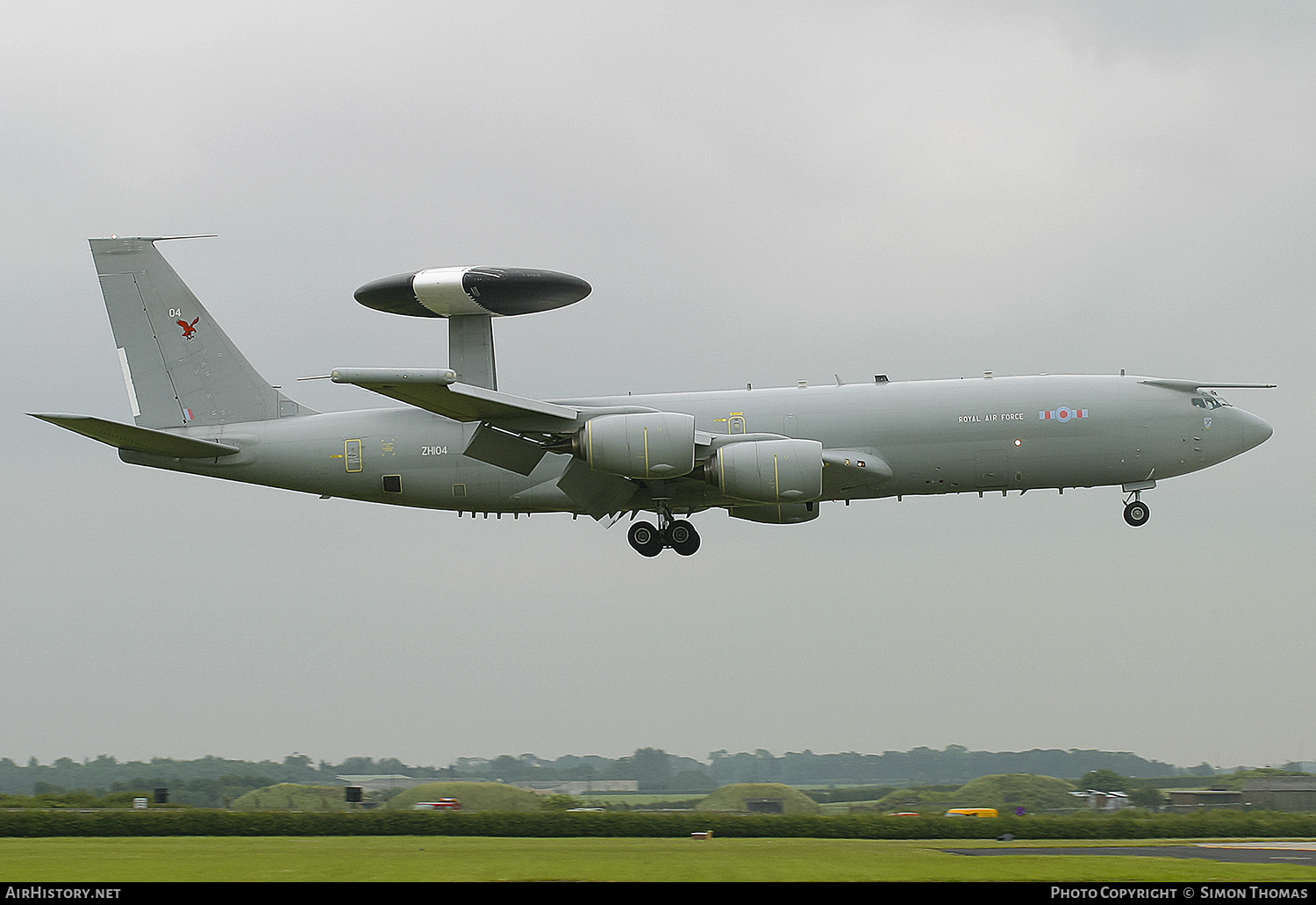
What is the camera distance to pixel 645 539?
4400 centimetres

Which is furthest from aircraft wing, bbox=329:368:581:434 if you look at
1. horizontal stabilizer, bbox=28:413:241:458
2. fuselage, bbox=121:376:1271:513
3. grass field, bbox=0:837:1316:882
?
grass field, bbox=0:837:1316:882

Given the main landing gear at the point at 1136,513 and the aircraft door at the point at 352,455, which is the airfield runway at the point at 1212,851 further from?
the aircraft door at the point at 352,455

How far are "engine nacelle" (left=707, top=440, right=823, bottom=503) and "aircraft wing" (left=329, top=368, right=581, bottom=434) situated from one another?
15.8 ft

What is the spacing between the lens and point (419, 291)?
40156mm

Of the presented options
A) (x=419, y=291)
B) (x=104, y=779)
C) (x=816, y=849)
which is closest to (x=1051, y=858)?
(x=816, y=849)

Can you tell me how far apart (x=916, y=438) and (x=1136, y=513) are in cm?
793

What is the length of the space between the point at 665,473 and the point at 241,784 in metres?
17.5

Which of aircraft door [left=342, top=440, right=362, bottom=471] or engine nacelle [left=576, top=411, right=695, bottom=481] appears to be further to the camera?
aircraft door [left=342, top=440, right=362, bottom=471]

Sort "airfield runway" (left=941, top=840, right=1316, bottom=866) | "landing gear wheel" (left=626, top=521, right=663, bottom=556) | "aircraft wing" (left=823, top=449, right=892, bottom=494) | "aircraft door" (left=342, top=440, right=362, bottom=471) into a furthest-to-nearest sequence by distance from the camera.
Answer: "landing gear wheel" (left=626, top=521, right=663, bottom=556) → "aircraft door" (left=342, top=440, right=362, bottom=471) → "aircraft wing" (left=823, top=449, right=892, bottom=494) → "airfield runway" (left=941, top=840, right=1316, bottom=866)

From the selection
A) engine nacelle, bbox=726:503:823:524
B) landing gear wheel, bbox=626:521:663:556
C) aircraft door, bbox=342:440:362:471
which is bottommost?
landing gear wheel, bbox=626:521:663:556

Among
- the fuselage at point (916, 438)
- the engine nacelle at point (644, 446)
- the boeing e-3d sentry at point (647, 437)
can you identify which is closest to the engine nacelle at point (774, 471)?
the boeing e-3d sentry at point (647, 437)

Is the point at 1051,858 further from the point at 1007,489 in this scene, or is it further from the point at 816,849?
the point at 1007,489

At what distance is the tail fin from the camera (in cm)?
4512

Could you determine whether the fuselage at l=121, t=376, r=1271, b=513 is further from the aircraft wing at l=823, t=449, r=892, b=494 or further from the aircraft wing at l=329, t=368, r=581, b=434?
the aircraft wing at l=329, t=368, r=581, b=434
